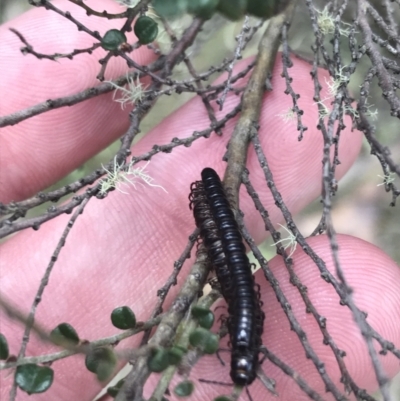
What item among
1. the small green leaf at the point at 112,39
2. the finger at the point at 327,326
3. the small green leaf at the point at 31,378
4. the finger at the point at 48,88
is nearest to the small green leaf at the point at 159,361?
the small green leaf at the point at 31,378

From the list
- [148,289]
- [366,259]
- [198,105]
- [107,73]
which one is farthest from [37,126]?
[366,259]

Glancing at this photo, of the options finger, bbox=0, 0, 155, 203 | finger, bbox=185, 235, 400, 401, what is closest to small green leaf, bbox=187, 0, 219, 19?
finger, bbox=185, 235, 400, 401

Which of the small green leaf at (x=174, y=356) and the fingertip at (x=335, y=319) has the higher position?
the fingertip at (x=335, y=319)

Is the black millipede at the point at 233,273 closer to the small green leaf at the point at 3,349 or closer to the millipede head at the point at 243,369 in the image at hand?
the millipede head at the point at 243,369

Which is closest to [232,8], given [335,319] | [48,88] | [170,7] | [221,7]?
[221,7]

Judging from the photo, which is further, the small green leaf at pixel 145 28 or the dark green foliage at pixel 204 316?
the small green leaf at pixel 145 28

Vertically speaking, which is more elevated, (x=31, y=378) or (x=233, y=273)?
(x=233, y=273)

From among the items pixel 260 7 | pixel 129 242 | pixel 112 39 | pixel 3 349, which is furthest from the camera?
pixel 129 242

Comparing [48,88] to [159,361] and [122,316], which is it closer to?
[122,316]
